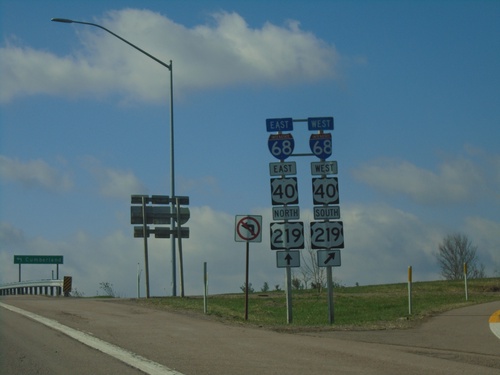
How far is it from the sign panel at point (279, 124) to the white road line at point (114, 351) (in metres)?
8.00

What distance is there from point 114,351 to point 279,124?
10438 millimetres

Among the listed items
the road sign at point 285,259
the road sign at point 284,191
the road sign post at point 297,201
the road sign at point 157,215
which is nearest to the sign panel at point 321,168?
the road sign post at point 297,201

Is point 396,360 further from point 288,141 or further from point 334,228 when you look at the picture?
point 288,141

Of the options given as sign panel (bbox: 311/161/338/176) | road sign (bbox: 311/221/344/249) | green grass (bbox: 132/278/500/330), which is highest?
sign panel (bbox: 311/161/338/176)

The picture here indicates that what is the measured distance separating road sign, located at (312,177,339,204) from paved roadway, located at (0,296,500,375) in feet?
13.6

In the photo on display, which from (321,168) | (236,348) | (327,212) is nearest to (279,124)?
(321,168)

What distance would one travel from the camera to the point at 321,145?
20.9m

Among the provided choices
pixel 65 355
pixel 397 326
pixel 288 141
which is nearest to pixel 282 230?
pixel 288 141

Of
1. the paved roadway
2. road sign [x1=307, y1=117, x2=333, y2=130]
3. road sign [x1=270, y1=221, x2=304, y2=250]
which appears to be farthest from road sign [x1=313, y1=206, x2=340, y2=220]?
the paved roadway

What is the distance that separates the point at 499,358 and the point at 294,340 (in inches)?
153

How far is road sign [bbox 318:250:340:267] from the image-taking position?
20562 millimetres

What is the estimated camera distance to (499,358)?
41.5 ft

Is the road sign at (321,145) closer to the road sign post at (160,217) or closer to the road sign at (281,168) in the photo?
the road sign at (281,168)

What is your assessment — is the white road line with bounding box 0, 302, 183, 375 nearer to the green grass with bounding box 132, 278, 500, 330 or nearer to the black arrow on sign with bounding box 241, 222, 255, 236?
the green grass with bounding box 132, 278, 500, 330
